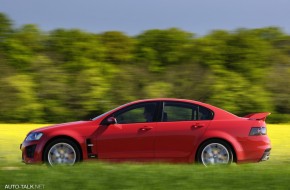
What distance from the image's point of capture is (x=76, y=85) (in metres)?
30.2

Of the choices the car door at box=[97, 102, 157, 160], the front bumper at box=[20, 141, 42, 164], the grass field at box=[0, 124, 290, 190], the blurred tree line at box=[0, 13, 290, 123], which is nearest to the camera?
the grass field at box=[0, 124, 290, 190]

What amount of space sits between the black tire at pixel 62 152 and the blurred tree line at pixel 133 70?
1764 cm

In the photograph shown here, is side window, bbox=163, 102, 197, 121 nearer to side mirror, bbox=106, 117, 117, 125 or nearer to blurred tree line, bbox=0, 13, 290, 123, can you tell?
side mirror, bbox=106, 117, 117, 125

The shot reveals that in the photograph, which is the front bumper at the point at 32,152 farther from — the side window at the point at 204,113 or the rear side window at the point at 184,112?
the side window at the point at 204,113

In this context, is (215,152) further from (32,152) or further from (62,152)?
(32,152)

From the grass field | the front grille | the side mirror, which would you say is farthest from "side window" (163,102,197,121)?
the front grille

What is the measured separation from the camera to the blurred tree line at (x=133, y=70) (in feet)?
96.0

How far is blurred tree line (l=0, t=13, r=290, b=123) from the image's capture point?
2927 cm

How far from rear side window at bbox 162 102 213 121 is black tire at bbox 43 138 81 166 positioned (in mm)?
1734

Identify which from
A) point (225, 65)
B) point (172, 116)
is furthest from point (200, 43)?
point (172, 116)

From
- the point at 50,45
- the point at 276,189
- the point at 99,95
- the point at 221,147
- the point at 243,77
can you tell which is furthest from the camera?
the point at 50,45

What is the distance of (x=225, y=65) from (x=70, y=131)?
22.4 meters

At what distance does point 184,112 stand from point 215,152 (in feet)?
3.08

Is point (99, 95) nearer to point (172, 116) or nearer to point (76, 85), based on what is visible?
point (76, 85)
